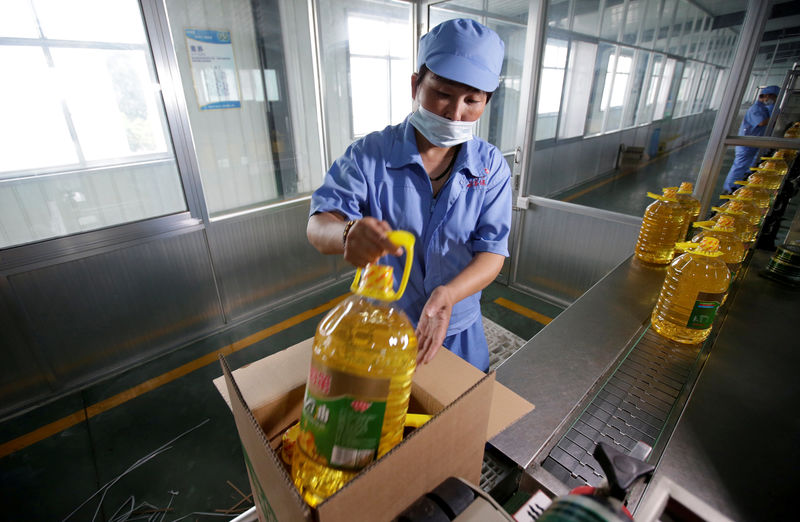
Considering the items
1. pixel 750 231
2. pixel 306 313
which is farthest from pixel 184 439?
pixel 750 231

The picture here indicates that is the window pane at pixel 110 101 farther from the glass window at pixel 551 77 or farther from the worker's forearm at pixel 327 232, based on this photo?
the glass window at pixel 551 77

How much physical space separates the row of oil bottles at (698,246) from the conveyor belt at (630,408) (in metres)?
0.11

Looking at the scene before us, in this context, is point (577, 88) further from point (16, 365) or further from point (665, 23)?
point (16, 365)

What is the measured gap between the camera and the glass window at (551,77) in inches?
128

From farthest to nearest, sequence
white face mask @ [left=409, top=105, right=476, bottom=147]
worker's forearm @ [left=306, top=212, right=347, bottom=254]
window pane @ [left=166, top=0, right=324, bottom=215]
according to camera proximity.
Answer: window pane @ [left=166, top=0, right=324, bottom=215]
white face mask @ [left=409, top=105, right=476, bottom=147]
worker's forearm @ [left=306, top=212, right=347, bottom=254]

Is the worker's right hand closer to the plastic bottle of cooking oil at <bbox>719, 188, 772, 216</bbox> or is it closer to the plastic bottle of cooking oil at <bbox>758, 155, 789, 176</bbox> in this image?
the plastic bottle of cooking oil at <bbox>719, 188, 772, 216</bbox>

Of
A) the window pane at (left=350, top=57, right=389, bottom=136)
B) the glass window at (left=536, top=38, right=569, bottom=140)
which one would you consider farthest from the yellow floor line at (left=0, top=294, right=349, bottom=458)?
the glass window at (left=536, top=38, right=569, bottom=140)

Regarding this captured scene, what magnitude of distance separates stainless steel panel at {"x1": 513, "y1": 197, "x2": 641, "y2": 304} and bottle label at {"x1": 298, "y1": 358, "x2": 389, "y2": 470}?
3.07 metres

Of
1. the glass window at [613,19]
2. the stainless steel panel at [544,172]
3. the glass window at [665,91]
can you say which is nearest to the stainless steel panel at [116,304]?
the stainless steel panel at [544,172]

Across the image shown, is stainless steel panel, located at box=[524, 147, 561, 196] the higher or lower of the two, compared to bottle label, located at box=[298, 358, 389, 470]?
lower

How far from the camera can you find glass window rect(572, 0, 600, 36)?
11.7 feet

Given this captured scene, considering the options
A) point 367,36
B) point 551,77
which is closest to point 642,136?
point 551,77

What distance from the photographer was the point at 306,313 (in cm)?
367

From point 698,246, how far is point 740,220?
0.80 m
